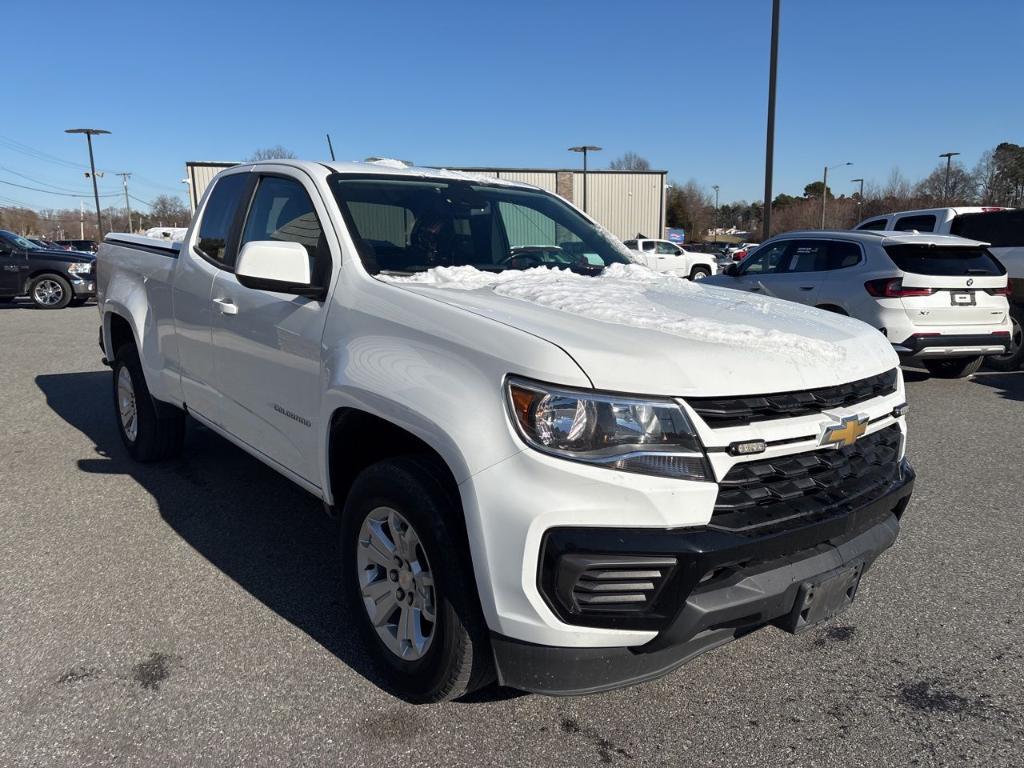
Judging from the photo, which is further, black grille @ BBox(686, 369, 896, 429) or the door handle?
the door handle

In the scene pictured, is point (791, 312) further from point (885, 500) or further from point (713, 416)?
point (713, 416)

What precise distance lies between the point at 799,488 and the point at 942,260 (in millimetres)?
6741

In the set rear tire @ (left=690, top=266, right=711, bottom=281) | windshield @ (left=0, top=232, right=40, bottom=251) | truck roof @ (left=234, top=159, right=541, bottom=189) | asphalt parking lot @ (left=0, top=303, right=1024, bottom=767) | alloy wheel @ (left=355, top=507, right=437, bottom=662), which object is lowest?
asphalt parking lot @ (left=0, top=303, right=1024, bottom=767)

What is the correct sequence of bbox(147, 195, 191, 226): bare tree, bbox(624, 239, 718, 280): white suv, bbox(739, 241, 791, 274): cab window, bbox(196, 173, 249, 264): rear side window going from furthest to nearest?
bbox(147, 195, 191, 226): bare tree, bbox(624, 239, 718, 280): white suv, bbox(739, 241, 791, 274): cab window, bbox(196, 173, 249, 264): rear side window

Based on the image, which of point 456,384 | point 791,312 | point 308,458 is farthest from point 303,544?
point 791,312

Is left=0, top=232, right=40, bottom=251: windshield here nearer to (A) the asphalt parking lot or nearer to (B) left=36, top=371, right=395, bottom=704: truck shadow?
(B) left=36, top=371, right=395, bottom=704: truck shadow

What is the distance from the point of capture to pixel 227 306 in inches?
139

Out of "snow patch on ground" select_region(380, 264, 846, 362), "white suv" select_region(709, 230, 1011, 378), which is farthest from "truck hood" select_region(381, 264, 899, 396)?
"white suv" select_region(709, 230, 1011, 378)

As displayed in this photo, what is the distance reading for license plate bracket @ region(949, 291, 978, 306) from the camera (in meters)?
7.58

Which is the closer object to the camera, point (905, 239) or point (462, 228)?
point (462, 228)

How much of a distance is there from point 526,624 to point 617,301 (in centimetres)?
115

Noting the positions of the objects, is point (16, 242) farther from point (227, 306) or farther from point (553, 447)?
point (553, 447)

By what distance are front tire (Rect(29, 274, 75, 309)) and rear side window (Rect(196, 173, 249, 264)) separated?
15.1 m

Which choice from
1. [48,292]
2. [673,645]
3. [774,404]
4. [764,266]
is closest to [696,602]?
[673,645]
